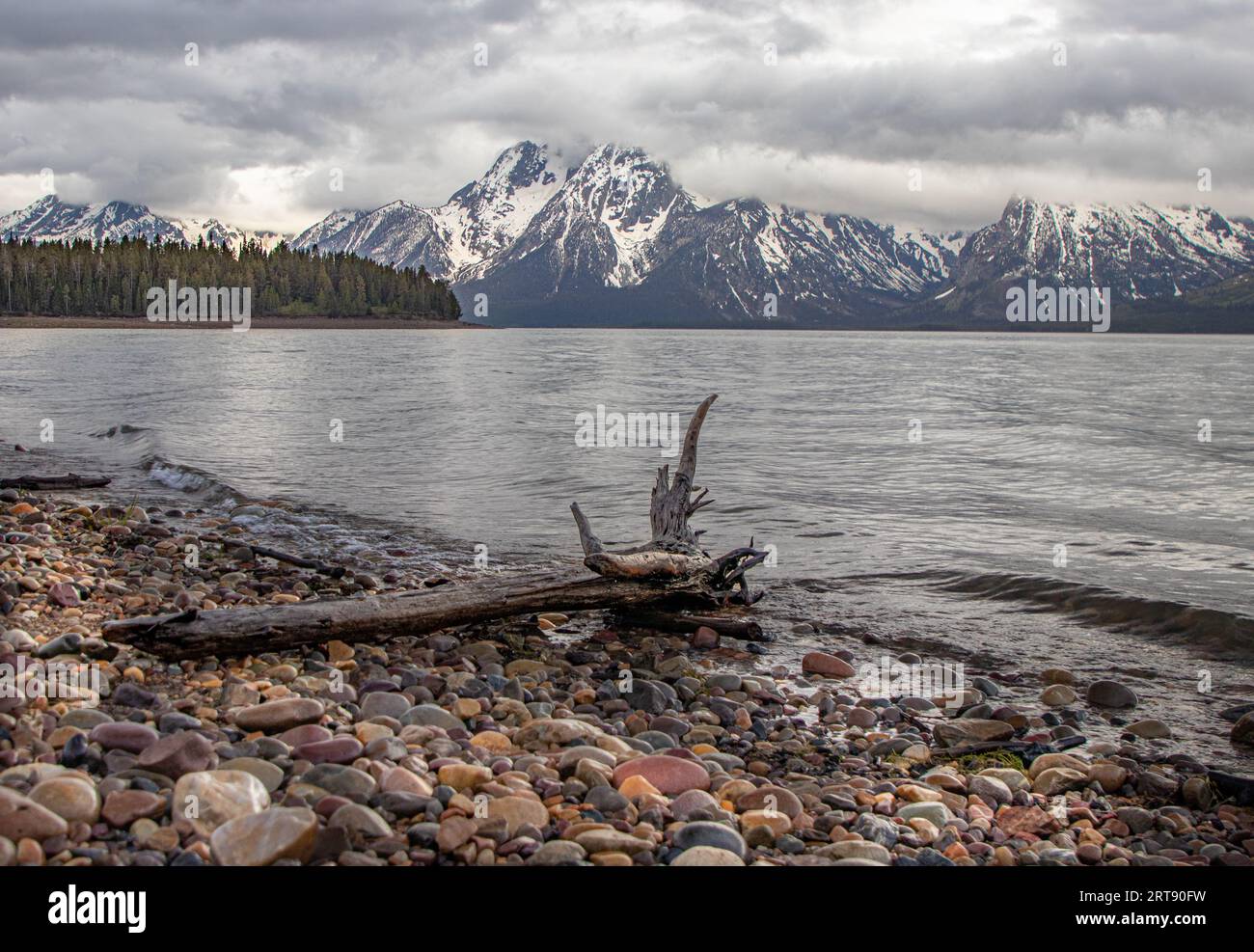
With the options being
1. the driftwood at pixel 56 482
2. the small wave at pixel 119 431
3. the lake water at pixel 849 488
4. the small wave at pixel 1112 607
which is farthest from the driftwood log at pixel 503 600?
the small wave at pixel 119 431

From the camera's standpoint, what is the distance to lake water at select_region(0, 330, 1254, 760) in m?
12.6

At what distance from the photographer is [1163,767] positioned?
8.22 m

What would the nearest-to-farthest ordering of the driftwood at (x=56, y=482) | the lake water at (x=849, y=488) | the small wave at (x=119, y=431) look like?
1. the lake water at (x=849, y=488)
2. the driftwood at (x=56, y=482)
3. the small wave at (x=119, y=431)

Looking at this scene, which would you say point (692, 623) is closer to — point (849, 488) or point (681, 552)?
point (681, 552)

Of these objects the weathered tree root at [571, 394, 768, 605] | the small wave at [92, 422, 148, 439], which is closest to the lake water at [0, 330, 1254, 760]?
the small wave at [92, 422, 148, 439]

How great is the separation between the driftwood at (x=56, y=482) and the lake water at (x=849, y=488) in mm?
656

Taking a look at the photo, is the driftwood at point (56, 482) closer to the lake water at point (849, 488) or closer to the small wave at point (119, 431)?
the lake water at point (849, 488)

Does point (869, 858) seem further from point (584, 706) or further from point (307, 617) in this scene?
point (307, 617)

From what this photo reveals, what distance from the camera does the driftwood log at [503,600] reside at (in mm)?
8617

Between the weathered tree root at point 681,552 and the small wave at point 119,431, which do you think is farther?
Answer: the small wave at point 119,431

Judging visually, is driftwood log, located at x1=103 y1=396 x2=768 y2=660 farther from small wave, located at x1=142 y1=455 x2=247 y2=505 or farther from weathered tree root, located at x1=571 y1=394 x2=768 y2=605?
small wave, located at x1=142 y1=455 x2=247 y2=505

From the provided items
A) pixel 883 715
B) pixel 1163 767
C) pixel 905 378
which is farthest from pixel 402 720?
pixel 905 378

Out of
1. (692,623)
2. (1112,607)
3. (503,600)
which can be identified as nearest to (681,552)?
(692,623)
